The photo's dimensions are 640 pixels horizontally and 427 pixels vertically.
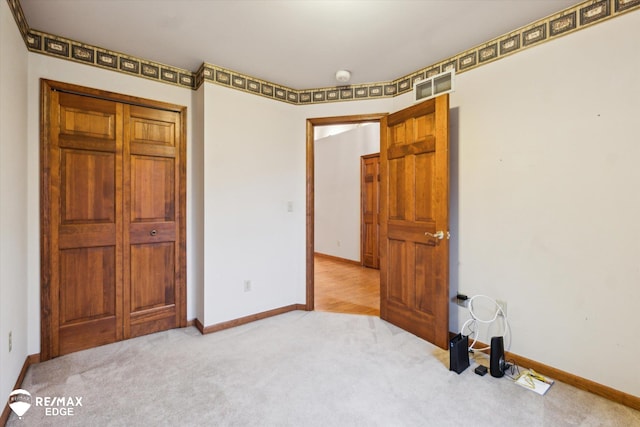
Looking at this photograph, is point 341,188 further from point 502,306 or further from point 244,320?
point 502,306

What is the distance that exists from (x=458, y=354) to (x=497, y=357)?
0.82 feet

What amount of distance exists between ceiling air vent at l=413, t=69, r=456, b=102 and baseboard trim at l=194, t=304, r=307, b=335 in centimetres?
251

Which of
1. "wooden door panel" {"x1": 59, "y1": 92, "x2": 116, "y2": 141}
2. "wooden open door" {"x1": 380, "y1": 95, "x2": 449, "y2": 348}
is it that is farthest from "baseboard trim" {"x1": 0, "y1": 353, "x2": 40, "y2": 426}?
"wooden open door" {"x1": 380, "y1": 95, "x2": 449, "y2": 348}

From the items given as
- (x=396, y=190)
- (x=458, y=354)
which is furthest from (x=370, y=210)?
(x=458, y=354)

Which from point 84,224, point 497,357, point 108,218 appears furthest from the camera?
point 108,218

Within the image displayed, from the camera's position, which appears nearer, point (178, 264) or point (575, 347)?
point (575, 347)

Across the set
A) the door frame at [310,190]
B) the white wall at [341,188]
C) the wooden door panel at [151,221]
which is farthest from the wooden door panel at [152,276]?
the white wall at [341,188]

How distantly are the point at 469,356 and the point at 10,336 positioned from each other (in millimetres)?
3147

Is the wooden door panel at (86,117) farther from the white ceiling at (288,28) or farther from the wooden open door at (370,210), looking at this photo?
the wooden open door at (370,210)

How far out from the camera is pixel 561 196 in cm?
205

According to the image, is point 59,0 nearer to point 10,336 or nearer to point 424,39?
point 10,336

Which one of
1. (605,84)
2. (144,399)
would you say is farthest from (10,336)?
→ (605,84)

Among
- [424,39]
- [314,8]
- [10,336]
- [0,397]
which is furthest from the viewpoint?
[424,39]

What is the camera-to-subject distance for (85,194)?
250cm
